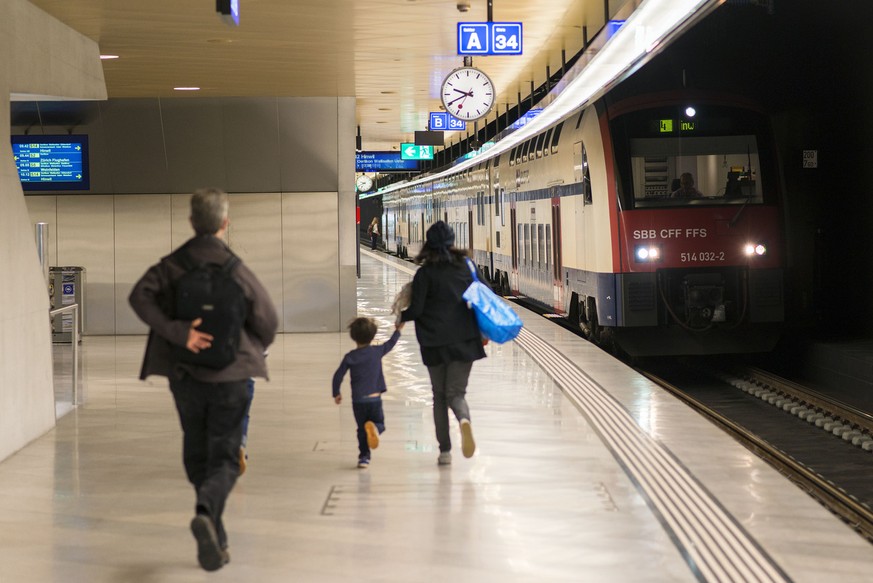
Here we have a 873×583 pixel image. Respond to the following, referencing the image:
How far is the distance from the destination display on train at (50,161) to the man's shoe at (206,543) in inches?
445

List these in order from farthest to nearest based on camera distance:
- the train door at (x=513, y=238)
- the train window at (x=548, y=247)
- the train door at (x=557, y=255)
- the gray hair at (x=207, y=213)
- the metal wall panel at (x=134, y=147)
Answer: the train door at (x=513, y=238), the train window at (x=548, y=247), the train door at (x=557, y=255), the metal wall panel at (x=134, y=147), the gray hair at (x=207, y=213)

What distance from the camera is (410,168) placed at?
34.2 meters

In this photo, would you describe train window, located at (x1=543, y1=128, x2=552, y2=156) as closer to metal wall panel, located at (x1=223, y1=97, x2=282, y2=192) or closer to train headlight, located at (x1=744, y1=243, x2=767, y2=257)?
metal wall panel, located at (x1=223, y1=97, x2=282, y2=192)

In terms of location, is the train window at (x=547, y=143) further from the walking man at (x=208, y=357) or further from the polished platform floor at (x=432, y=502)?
the walking man at (x=208, y=357)

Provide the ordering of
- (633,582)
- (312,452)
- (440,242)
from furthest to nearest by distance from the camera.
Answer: (312,452)
(440,242)
(633,582)

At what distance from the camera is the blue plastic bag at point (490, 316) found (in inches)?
265

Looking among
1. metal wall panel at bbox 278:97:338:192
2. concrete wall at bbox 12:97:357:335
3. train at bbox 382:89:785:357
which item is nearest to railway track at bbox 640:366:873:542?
train at bbox 382:89:785:357

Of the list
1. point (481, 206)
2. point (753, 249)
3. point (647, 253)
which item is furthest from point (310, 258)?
point (481, 206)

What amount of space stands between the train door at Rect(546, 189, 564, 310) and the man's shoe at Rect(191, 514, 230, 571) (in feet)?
37.5

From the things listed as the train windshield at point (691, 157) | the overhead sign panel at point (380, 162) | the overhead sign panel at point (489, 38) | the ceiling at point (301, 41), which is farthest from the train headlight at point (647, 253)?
the overhead sign panel at point (380, 162)

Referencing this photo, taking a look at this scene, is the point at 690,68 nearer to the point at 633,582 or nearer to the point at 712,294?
the point at 712,294

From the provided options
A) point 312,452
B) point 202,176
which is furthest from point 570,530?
point 202,176

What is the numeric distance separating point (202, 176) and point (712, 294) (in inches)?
277

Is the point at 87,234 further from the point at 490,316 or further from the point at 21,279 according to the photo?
the point at 490,316
